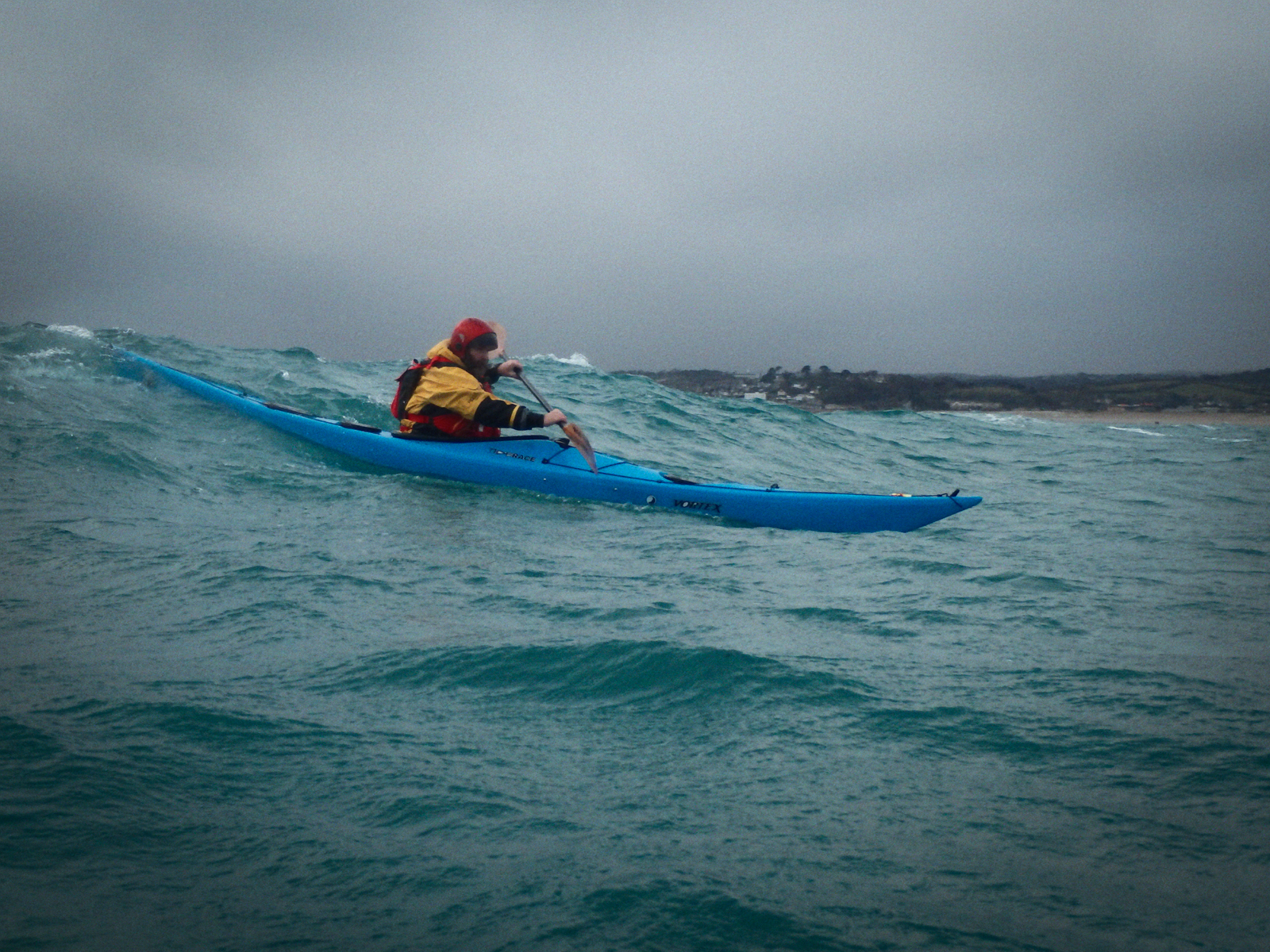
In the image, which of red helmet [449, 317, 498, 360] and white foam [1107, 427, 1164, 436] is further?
white foam [1107, 427, 1164, 436]

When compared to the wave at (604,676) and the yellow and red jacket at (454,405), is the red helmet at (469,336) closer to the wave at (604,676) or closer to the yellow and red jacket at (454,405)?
the yellow and red jacket at (454,405)

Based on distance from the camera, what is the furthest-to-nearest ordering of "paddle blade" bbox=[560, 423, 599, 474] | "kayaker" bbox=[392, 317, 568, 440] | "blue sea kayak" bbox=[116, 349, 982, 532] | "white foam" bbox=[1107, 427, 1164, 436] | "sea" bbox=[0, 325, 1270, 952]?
"white foam" bbox=[1107, 427, 1164, 436], "kayaker" bbox=[392, 317, 568, 440], "paddle blade" bbox=[560, 423, 599, 474], "blue sea kayak" bbox=[116, 349, 982, 532], "sea" bbox=[0, 325, 1270, 952]

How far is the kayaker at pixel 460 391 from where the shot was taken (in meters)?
6.76

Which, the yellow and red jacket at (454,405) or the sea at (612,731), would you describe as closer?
the sea at (612,731)

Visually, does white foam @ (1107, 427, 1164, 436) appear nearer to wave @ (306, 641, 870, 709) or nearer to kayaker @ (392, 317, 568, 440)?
kayaker @ (392, 317, 568, 440)

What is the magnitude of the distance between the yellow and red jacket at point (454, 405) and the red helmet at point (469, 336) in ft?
0.23

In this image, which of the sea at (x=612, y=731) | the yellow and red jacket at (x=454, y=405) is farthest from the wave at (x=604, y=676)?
the yellow and red jacket at (x=454, y=405)

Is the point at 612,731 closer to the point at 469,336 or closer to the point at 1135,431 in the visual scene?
the point at 469,336

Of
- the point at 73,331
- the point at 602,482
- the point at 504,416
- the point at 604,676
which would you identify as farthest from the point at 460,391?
the point at 73,331

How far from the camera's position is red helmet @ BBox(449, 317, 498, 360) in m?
6.95

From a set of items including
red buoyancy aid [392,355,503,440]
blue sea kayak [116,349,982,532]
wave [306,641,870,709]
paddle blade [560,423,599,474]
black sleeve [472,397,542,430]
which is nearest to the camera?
wave [306,641,870,709]

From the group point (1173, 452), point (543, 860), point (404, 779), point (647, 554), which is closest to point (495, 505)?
point (647, 554)

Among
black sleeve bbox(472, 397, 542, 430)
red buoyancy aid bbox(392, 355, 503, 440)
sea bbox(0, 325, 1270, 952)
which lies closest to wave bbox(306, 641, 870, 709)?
sea bbox(0, 325, 1270, 952)

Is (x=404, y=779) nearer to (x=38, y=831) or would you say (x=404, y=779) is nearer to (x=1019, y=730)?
(x=38, y=831)
